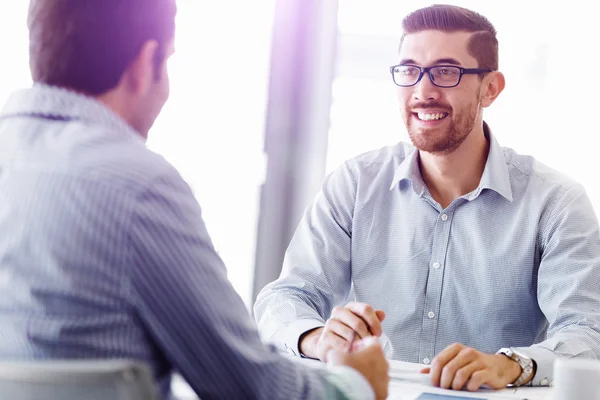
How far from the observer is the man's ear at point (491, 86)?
2.66 meters

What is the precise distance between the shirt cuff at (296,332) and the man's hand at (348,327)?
112 millimetres

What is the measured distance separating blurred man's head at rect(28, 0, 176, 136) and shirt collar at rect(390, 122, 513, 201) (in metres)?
1.44

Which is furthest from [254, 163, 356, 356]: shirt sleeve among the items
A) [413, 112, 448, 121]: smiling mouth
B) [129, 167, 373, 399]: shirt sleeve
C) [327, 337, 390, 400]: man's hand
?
[129, 167, 373, 399]: shirt sleeve

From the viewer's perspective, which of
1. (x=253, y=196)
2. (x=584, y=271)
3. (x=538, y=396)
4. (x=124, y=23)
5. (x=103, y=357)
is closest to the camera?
(x=103, y=357)

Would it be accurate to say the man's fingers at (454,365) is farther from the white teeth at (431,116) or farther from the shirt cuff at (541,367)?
the white teeth at (431,116)

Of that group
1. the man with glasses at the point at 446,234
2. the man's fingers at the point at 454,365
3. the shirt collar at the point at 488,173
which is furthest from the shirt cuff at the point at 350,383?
the shirt collar at the point at 488,173

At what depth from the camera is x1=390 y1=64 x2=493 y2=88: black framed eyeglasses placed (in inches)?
100

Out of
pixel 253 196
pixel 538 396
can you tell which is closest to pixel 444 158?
pixel 538 396

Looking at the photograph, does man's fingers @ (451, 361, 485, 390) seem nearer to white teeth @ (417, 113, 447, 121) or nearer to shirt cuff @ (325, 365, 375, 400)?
shirt cuff @ (325, 365, 375, 400)

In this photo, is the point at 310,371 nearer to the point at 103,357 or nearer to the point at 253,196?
the point at 103,357

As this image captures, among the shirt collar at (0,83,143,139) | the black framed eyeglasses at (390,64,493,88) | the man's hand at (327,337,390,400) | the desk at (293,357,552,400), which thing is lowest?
the desk at (293,357,552,400)

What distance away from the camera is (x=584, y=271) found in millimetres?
2182

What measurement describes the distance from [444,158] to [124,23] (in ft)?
5.19

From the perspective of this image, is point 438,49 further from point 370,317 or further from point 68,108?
point 68,108
